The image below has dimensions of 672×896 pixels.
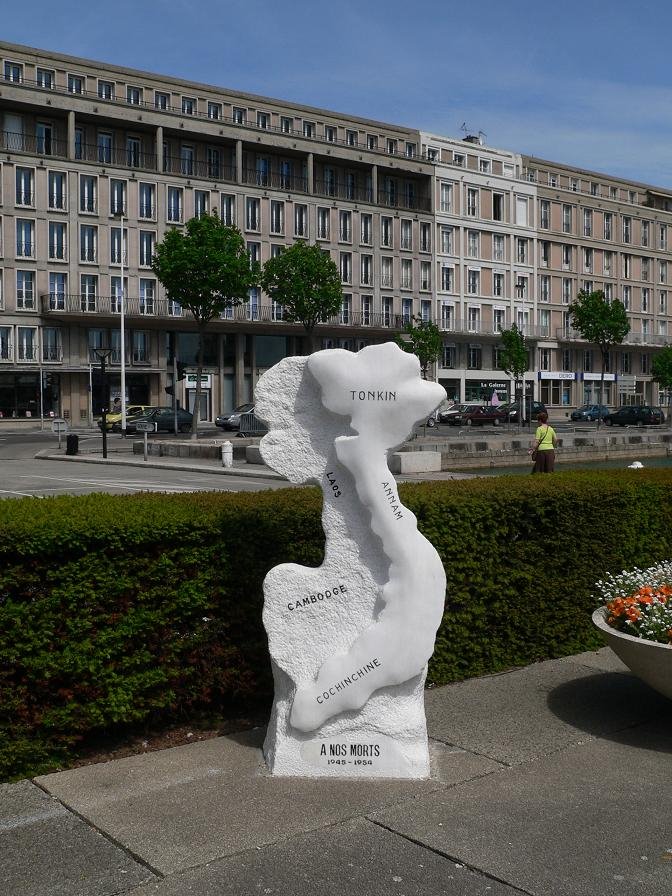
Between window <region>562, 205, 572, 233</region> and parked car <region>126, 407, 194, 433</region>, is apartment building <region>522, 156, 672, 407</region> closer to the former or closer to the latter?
window <region>562, 205, 572, 233</region>

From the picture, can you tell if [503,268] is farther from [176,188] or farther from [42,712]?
[42,712]

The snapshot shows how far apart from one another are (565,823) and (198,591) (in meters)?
2.37

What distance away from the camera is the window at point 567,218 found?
91125 mm

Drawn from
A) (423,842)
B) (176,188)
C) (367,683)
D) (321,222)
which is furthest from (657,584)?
(321,222)

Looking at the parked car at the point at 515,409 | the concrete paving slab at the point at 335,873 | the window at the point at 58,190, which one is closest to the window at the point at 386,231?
the parked car at the point at 515,409

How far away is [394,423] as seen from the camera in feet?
16.9

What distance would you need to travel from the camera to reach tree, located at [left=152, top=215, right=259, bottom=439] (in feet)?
142

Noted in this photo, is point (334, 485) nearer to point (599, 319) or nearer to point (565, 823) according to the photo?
point (565, 823)

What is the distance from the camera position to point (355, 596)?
5.16 m

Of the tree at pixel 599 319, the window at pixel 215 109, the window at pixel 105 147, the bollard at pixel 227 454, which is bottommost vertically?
the bollard at pixel 227 454

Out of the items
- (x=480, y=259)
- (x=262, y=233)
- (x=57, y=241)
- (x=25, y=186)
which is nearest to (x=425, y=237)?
(x=480, y=259)

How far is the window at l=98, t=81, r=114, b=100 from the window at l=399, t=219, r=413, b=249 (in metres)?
25.1

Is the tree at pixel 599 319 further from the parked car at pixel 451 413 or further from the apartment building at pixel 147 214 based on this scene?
the apartment building at pixel 147 214

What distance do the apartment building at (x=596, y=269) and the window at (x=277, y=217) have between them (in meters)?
26.7
